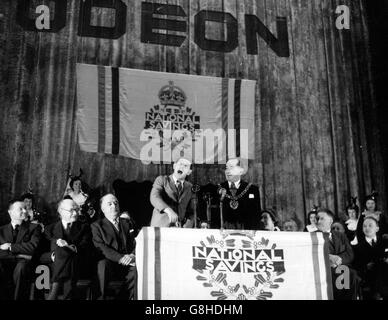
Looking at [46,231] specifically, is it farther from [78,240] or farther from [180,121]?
[180,121]

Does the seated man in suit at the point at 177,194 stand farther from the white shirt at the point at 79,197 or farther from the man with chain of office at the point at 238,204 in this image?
the white shirt at the point at 79,197

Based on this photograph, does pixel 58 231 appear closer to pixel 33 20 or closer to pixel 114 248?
pixel 114 248

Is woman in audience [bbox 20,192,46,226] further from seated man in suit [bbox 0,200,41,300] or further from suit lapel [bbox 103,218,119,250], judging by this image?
suit lapel [bbox 103,218,119,250]

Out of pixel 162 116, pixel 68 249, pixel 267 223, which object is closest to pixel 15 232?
pixel 68 249

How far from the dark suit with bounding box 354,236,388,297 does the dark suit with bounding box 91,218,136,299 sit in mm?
2664

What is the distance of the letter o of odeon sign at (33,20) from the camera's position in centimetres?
958

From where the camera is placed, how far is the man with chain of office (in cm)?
692

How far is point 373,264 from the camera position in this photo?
6590 millimetres

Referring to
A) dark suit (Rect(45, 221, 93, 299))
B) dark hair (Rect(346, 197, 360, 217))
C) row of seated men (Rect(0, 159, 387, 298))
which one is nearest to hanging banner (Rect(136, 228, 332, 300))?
row of seated men (Rect(0, 159, 387, 298))

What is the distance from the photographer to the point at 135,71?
377 inches

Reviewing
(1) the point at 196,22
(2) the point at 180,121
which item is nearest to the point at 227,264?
(2) the point at 180,121

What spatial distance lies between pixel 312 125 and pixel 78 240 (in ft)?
18.4

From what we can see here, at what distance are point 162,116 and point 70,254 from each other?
4.21m
